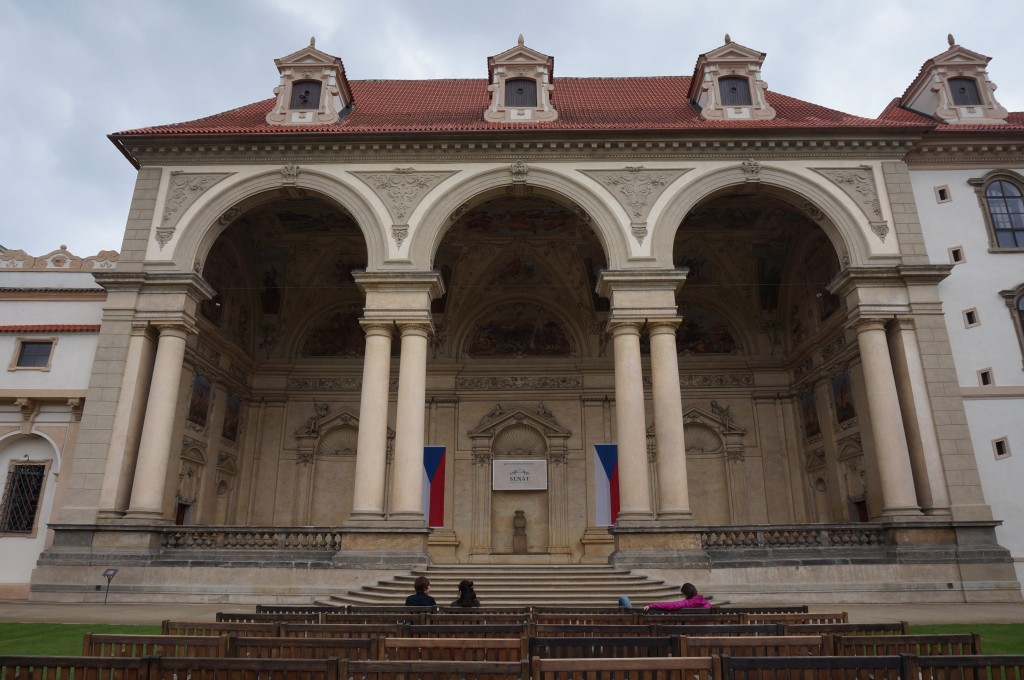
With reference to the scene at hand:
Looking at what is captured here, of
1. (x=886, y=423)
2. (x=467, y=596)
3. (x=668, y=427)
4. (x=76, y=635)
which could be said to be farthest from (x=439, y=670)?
(x=886, y=423)

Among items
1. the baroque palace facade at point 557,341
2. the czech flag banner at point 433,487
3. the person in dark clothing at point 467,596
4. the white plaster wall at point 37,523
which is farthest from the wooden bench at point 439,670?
the czech flag banner at point 433,487

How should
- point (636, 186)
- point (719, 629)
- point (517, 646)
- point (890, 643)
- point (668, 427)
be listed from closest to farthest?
point (517, 646)
point (890, 643)
point (719, 629)
point (668, 427)
point (636, 186)

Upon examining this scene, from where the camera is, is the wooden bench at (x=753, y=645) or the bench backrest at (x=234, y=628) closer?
the wooden bench at (x=753, y=645)

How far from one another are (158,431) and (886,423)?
19.0m

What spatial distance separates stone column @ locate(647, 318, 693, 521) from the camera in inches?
683

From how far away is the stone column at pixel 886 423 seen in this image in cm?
1716

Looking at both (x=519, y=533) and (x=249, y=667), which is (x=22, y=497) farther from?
(x=249, y=667)

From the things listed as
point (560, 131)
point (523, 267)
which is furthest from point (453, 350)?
point (560, 131)

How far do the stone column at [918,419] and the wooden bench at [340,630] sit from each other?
15391 mm

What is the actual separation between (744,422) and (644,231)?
36.0ft

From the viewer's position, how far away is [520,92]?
872 inches

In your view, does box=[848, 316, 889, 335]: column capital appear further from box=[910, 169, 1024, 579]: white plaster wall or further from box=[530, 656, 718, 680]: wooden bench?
box=[530, 656, 718, 680]: wooden bench

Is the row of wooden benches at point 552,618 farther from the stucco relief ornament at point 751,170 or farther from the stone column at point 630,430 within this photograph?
the stucco relief ornament at point 751,170

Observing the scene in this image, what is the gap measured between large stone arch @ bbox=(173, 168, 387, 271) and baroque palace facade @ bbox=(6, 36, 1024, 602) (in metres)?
0.09
